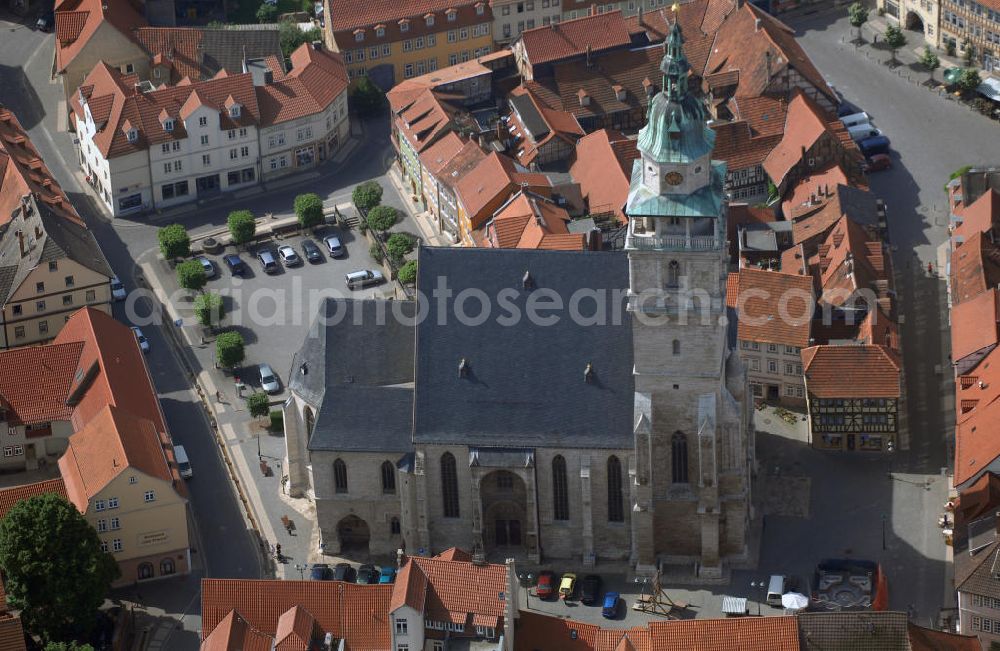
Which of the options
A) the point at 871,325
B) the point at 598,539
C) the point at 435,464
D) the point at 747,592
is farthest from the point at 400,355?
the point at 871,325

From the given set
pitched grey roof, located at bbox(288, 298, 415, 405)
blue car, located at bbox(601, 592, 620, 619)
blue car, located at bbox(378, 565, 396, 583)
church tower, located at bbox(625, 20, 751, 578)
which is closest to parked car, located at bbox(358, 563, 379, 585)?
blue car, located at bbox(378, 565, 396, 583)

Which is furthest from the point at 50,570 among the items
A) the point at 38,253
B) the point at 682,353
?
the point at 682,353

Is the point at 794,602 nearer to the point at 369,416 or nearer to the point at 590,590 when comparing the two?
the point at 590,590

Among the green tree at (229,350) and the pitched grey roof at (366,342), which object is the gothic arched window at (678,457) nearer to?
the pitched grey roof at (366,342)

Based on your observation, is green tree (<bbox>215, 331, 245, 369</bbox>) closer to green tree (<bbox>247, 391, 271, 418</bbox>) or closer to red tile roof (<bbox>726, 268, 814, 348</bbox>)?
green tree (<bbox>247, 391, 271, 418</bbox>)

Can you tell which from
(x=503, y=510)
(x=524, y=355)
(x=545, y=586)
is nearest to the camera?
(x=524, y=355)

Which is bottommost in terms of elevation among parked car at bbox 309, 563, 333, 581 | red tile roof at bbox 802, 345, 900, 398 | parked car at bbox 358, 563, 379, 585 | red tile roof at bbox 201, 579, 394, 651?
parked car at bbox 358, 563, 379, 585
